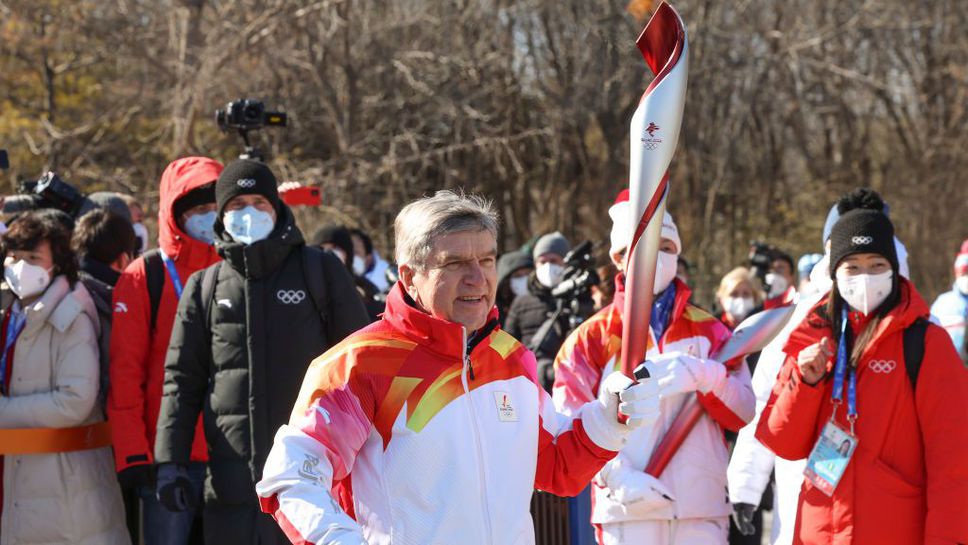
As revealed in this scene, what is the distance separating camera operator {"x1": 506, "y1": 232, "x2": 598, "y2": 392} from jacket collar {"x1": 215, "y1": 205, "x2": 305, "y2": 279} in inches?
82.7

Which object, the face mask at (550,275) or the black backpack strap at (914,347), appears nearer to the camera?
the black backpack strap at (914,347)

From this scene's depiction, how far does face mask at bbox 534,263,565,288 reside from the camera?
7.36m

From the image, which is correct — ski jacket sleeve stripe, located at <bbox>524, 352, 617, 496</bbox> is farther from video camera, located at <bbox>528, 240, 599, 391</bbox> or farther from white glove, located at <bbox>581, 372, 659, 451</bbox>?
video camera, located at <bbox>528, 240, 599, 391</bbox>

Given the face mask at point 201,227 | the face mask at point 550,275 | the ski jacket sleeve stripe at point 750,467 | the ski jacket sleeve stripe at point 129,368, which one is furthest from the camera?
the face mask at point 550,275

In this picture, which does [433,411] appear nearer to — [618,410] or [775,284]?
[618,410]

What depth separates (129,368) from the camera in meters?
4.73

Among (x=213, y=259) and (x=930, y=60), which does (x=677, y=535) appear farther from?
(x=930, y=60)

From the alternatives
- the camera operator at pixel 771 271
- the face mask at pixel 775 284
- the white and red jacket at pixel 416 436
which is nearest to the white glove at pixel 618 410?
the white and red jacket at pixel 416 436

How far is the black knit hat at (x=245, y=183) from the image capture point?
4484mm

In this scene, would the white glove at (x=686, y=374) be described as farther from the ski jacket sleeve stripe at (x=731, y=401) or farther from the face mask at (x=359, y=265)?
the face mask at (x=359, y=265)

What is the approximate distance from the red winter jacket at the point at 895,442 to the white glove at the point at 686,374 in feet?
0.83

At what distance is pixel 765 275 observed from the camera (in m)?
9.35

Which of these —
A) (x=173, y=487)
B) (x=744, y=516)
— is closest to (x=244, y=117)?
(x=173, y=487)

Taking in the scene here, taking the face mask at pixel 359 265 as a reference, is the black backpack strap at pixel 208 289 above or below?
below
